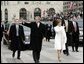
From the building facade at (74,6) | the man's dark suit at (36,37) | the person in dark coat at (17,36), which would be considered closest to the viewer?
the man's dark suit at (36,37)

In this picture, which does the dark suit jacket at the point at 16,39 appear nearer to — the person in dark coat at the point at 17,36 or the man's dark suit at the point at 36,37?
the person in dark coat at the point at 17,36

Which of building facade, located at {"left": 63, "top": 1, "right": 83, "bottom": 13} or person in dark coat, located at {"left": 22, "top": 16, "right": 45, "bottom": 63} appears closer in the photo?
person in dark coat, located at {"left": 22, "top": 16, "right": 45, "bottom": 63}

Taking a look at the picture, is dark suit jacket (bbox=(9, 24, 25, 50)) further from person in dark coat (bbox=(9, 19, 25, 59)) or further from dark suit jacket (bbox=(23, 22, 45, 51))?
dark suit jacket (bbox=(23, 22, 45, 51))

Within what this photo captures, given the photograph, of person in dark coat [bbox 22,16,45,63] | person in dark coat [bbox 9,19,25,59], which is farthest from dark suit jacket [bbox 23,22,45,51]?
person in dark coat [bbox 9,19,25,59]

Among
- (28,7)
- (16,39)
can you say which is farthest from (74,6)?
(16,39)

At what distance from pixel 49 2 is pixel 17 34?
111 m

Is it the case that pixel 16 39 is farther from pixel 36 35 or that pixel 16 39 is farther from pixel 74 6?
pixel 74 6

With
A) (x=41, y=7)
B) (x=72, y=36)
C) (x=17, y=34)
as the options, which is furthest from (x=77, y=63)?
(x=41, y=7)

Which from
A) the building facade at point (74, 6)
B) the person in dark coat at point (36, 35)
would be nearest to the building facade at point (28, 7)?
the building facade at point (74, 6)

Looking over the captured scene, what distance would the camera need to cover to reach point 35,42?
16625mm

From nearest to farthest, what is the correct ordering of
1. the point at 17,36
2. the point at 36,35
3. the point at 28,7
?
1. the point at 36,35
2. the point at 17,36
3. the point at 28,7

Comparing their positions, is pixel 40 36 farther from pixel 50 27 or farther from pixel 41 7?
pixel 41 7

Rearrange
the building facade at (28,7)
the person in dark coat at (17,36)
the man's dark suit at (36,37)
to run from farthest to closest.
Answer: the building facade at (28,7)
the person in dark coat at (17,36)
the man's dark suit at (36,37)

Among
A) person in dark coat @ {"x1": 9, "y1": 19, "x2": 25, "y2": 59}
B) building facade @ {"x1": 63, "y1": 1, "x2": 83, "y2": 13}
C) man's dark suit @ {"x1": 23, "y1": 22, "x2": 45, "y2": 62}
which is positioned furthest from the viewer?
building facade @ {"x1": 63, "y1": 1, "x2": 83, "y2": 13}
